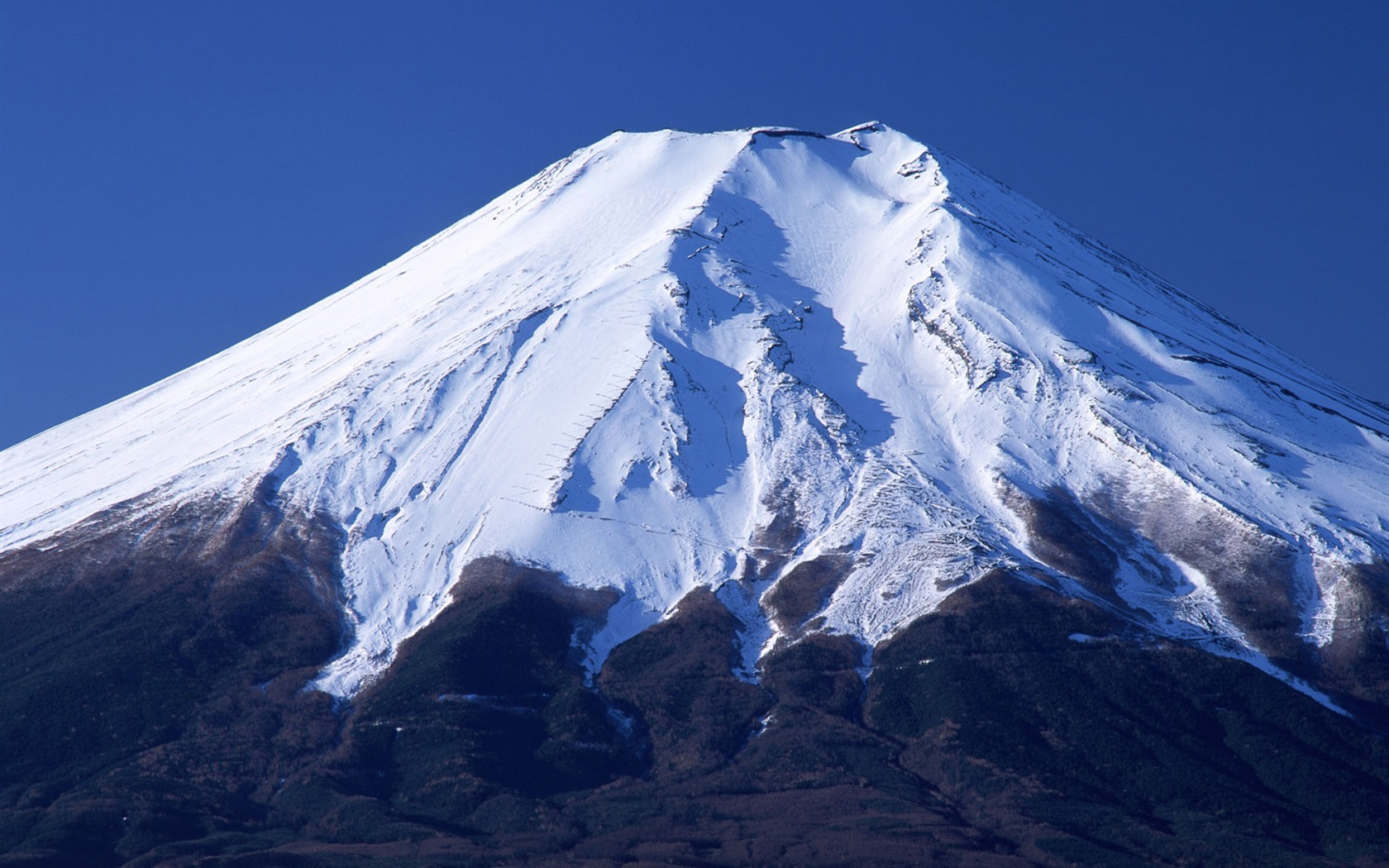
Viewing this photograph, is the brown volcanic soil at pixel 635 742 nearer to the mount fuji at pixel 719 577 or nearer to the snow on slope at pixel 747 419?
the mount fuji at pixel 719 577

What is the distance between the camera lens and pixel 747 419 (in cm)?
9444

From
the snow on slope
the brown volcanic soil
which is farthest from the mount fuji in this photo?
the snow on slope

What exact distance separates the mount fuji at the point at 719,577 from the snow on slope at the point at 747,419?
332 mm

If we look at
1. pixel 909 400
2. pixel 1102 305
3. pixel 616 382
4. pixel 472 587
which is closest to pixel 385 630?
pixel 472 587

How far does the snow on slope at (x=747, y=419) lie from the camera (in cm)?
8119

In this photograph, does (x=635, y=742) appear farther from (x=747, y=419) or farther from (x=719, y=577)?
(x=747, y=419)

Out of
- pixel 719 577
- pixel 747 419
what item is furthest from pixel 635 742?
pixel 747 419

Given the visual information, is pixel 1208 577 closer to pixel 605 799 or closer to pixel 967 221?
pixel 605 799

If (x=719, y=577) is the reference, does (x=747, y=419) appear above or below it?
above

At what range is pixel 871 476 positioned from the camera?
286 ft

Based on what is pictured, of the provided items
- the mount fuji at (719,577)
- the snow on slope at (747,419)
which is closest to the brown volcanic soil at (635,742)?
the mount fuji at (719,577)

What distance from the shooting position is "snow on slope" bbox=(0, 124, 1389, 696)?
81.2 meters

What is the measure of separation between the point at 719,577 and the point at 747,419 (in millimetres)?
16419

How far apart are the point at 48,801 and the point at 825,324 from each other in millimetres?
58280
